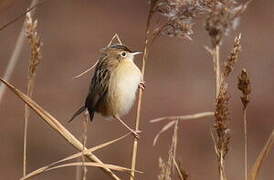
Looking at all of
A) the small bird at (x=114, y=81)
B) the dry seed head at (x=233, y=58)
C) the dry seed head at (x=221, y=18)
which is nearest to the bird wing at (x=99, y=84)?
the small bird at (x=114, y=81)

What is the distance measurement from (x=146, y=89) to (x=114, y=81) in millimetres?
14796

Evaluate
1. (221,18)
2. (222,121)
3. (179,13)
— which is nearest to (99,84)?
(179,13)

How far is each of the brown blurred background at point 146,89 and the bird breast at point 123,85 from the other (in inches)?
327

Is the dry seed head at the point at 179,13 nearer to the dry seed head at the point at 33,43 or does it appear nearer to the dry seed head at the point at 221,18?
the dry seed head at the point at 221,18

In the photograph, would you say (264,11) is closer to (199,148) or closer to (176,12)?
(199,148)

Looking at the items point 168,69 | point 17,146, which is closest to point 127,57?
point 17,146

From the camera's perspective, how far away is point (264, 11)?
23141 mm

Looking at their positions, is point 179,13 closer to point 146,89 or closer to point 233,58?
point 233,58

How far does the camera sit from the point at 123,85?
404cm

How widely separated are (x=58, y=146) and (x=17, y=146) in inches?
26.4

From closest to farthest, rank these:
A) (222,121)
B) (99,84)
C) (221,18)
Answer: (222,121), (221,18), (99,84)

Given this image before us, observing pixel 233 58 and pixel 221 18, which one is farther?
pixel 221 18

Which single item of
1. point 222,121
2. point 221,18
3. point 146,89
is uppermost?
point 146,89

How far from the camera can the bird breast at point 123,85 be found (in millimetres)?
3980
